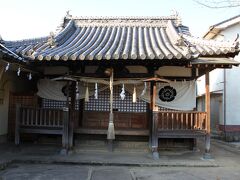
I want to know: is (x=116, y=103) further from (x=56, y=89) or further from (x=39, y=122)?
(x=39, y=122)

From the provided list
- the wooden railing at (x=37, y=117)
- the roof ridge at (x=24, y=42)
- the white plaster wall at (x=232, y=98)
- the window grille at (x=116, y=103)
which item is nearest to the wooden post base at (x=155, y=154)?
the window grille at (x=116, y=103)

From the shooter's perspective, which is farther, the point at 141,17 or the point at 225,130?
the point at 225,130

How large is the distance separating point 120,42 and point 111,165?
18.2ft

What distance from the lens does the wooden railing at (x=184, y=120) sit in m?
12.8

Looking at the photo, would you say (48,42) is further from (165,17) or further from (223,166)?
(223,166)

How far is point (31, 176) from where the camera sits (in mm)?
9656

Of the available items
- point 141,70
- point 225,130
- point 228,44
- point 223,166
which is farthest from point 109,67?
point 225,130

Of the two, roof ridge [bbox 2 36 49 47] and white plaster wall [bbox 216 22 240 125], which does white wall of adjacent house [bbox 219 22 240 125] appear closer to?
white plaster wall [bbox 216 22 240 125]

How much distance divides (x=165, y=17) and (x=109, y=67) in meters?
5.83

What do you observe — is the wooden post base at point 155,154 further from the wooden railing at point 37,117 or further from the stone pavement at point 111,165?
the wooden railing at point 37,117

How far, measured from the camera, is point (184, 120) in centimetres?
1317

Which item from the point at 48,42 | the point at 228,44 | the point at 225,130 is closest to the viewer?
the point at 228,44

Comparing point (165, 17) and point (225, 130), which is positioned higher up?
point (165, 17)

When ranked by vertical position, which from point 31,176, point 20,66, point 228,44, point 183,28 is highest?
point 183,28
